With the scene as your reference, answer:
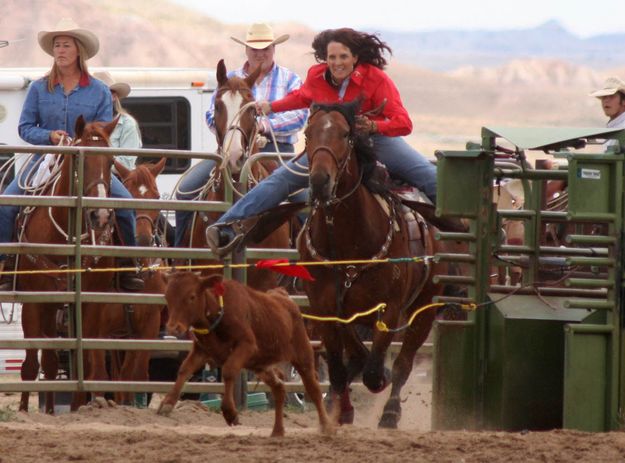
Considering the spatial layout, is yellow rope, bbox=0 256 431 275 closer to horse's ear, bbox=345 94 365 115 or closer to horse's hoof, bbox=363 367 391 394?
horse's hoof, bbox=363 367 391 394

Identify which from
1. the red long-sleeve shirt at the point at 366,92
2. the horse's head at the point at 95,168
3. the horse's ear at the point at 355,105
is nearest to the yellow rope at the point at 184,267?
the horse's head at the point at 95,168

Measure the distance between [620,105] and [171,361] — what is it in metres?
4.08

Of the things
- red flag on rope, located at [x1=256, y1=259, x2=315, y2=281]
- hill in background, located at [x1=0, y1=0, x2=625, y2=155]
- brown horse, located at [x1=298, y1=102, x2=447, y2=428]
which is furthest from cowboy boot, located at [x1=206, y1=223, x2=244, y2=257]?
hill in background, located at [x1=0, y1=0, x2=625, y2=155]

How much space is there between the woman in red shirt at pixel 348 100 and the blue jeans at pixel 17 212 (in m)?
1.17

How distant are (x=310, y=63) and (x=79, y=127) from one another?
6466cm

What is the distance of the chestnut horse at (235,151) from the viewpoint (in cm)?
1074

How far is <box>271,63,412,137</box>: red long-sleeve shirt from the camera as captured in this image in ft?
31.0

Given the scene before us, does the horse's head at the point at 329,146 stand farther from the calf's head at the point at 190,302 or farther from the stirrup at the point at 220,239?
the calf's head at the point at 190,302

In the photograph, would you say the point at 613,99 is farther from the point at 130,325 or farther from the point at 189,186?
the point at 130,325

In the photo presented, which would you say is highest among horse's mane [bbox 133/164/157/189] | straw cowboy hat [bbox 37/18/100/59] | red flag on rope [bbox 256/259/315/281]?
straw cowboy hat [bbox 37/18/100/59]

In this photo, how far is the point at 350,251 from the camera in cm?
938

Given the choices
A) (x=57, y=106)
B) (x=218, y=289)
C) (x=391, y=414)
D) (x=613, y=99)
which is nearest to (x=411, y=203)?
(x=391, y=414)

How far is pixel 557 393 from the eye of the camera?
882 cm

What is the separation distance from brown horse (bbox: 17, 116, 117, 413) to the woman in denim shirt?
0.63 ft
